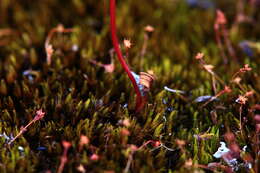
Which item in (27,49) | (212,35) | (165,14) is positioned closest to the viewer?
(27,49)

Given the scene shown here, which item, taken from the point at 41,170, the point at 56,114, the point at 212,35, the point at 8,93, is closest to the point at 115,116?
the point at 56,114

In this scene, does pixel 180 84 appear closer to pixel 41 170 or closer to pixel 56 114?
pixel 56 114

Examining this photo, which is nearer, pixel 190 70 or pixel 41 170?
pixel 41 170

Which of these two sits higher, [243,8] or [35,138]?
[243,8]

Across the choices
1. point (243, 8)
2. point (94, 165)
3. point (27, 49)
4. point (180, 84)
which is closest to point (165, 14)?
point (243, 8)

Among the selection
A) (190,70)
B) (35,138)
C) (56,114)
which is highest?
(190,70)

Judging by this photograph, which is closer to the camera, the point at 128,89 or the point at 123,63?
the point at 123,63

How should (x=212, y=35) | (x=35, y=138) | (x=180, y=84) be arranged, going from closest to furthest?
(x=35, y=138) → (x=180, y=84) → (x=212, y=35)
